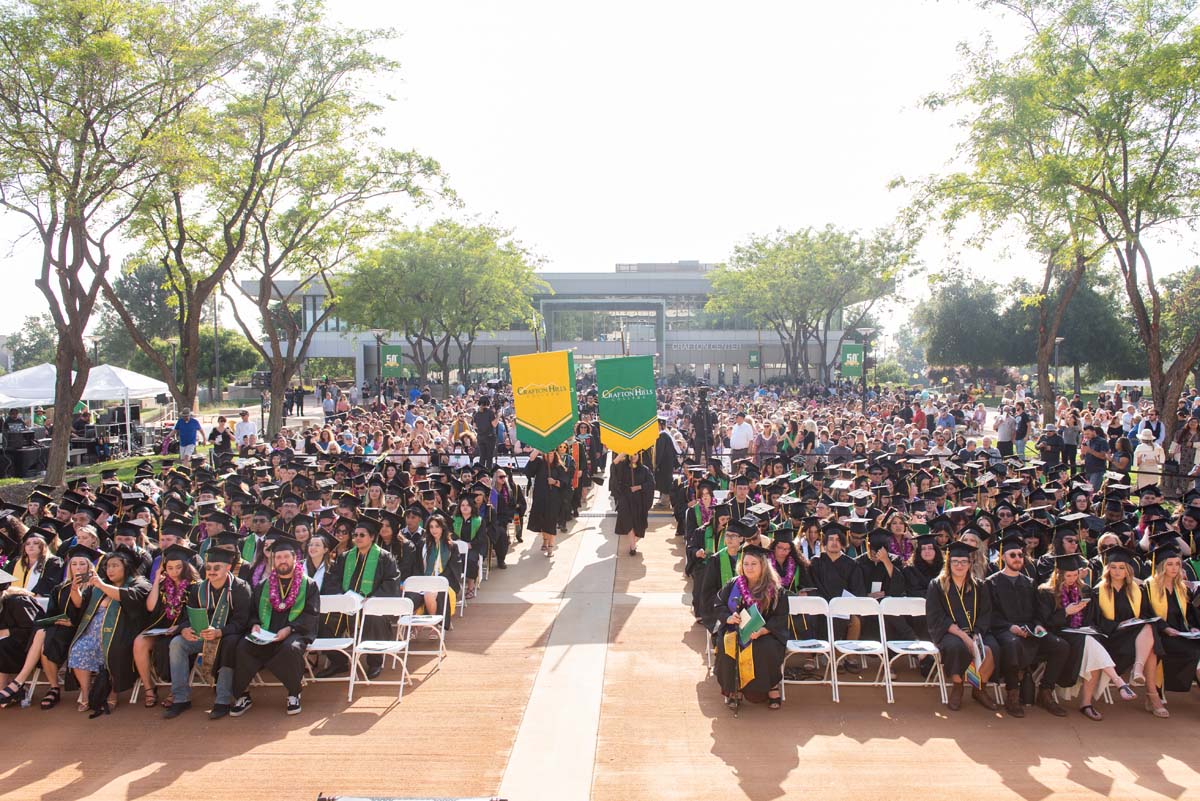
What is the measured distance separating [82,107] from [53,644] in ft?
36.1

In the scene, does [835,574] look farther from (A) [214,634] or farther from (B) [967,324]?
(B) [967,324]

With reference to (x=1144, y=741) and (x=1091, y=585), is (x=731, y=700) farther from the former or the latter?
(x=1091, y=585)

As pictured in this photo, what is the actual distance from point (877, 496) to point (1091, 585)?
406cm

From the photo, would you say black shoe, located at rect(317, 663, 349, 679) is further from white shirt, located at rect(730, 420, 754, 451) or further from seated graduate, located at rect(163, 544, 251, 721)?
white shirt, located at rect(730, 420, 754, 451)

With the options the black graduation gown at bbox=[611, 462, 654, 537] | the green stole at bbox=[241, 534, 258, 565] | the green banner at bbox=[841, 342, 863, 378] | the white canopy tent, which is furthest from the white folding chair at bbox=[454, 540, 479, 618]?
the green banner at bbox=[841, 342, 863, 378]

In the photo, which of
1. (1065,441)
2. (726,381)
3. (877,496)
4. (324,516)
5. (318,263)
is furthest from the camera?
(726,381)

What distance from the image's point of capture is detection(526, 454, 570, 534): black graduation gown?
1259 centimetres

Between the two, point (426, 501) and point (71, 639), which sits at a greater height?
point (426, 501)

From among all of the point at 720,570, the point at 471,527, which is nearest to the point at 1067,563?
the point at 720,570

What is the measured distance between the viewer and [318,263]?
1051 inches

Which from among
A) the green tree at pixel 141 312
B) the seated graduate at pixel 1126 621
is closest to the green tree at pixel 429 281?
the seated graduate at pixel 1126 621

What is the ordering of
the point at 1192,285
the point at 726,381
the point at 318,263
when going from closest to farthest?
the point at 318,263
the point at 1192,285
the point at 726,381

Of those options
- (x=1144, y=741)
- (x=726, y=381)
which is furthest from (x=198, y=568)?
(x=726, y=381)

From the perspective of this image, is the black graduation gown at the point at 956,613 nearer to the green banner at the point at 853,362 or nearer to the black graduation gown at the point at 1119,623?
the black graduation gown at the point at 1119,623
